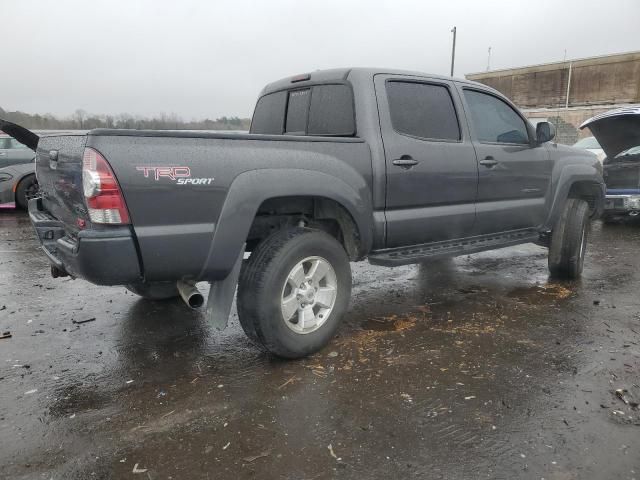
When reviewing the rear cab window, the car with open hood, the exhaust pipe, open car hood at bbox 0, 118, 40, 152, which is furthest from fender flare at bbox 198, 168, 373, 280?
the car with open hood

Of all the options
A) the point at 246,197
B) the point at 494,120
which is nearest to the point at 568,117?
the point at 494,120

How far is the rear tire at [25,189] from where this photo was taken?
9883 millimetres

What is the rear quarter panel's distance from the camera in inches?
103

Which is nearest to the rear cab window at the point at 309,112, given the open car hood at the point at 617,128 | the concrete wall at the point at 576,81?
the open car hood at the point at 617,128

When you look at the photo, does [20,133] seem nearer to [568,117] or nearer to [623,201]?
[623,201]

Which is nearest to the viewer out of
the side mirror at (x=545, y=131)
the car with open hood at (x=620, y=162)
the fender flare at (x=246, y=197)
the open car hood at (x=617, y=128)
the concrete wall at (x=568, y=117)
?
the fender flare at (x=246, y=197)

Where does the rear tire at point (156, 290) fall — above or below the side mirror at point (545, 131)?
below

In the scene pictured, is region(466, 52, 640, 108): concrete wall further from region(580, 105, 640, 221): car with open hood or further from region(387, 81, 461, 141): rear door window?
region(387, 81, 461, 141): rear door window

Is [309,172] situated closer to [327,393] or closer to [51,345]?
[327,393]

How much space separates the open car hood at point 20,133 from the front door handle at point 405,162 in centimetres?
267

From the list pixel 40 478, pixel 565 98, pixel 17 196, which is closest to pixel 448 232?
pixel 40 478

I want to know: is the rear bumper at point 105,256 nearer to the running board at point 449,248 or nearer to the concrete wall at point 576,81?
the running board at point 449,248

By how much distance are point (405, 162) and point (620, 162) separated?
22.2 feet

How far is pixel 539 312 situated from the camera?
432 cm
